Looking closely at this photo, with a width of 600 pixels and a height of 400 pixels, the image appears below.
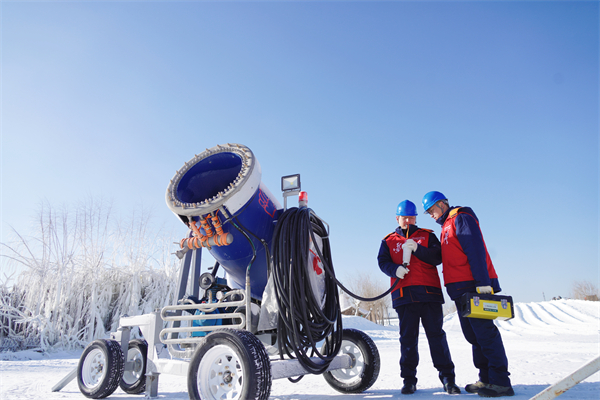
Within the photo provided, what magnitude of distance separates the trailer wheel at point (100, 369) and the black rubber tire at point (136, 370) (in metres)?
0.23

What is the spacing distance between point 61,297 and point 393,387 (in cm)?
922

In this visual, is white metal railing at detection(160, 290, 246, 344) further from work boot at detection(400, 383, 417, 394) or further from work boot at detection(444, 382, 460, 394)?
work boot at detection(444, 382, 460, 394)

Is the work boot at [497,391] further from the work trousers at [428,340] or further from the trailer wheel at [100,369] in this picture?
the trailer wheel at [100,369]

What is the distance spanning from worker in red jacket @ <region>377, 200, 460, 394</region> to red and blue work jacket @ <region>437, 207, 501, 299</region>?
0.65 feet

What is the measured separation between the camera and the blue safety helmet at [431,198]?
362 cm

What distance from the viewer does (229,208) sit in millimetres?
2988

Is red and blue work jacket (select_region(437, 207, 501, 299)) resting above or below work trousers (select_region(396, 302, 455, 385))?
above

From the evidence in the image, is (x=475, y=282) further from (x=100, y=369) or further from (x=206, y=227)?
(x=100, y=369)

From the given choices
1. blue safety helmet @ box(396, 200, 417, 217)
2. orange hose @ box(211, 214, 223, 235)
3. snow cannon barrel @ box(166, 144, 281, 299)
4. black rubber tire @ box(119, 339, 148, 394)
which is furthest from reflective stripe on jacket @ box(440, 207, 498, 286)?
black rubber tire @ box(119, 339, 148, 394)

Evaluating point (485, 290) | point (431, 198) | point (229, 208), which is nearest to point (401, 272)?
point (485, 290)

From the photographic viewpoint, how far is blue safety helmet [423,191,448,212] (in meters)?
3.62

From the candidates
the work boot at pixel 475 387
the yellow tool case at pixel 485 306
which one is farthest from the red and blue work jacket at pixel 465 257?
the work boot at pixel 475 387

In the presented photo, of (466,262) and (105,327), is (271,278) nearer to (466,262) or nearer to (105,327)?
(466,262)

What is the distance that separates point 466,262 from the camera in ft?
10.3
